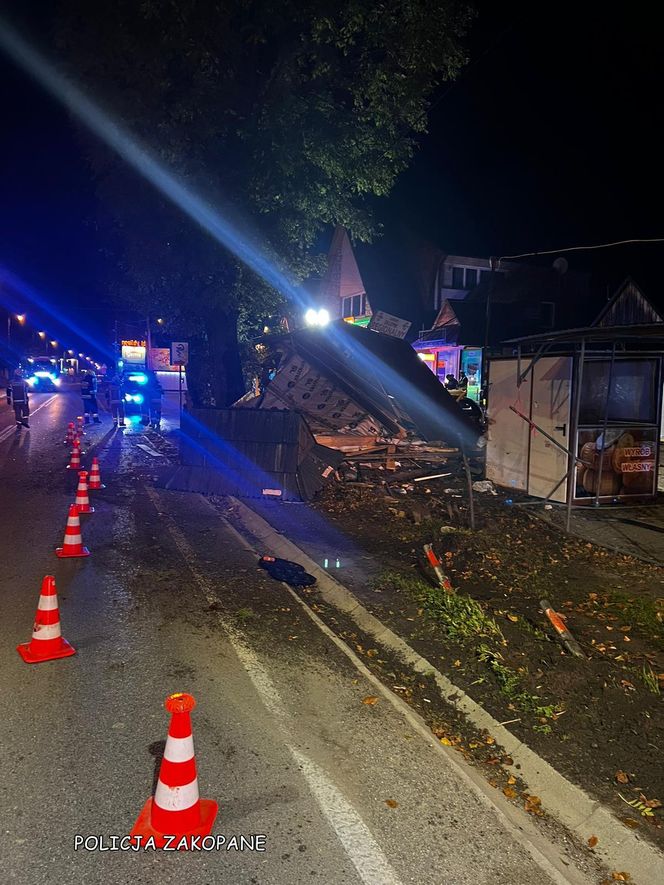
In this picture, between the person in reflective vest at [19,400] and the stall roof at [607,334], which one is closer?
the stall roof at [607,334]

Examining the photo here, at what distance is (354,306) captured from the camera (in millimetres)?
33312

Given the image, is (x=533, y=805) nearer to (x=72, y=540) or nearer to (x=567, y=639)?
(x=567, y=639)

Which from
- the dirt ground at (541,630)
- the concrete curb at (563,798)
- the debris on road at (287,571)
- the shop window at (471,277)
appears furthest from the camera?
the shop window at (471,277)

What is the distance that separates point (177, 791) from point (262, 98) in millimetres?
12421

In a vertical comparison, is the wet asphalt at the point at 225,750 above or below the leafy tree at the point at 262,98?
below

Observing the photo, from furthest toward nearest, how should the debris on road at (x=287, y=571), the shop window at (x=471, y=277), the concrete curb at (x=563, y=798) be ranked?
the shop window at (x=471, y=277)
the debris on road at (x=287, y=571)
the concrete curb at (x=563, y=798)

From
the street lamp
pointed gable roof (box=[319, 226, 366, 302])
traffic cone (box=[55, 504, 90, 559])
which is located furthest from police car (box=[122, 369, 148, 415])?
traffic cone (box=[55, 504, 90, 559])

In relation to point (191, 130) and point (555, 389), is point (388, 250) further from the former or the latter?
point (555, 389)

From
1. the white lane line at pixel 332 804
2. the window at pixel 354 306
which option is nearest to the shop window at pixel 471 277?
the window at pixel 354 306

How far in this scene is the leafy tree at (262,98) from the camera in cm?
1105

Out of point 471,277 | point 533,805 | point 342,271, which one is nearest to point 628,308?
point 471,277

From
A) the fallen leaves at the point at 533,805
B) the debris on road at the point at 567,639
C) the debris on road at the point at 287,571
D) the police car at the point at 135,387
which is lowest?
the fallen leaves at the point at 533,805

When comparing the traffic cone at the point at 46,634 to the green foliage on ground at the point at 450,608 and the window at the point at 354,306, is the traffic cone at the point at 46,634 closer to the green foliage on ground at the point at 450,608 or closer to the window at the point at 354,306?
the green foliage on ground at the point at 450,608

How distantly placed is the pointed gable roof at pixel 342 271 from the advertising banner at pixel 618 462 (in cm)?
2451
